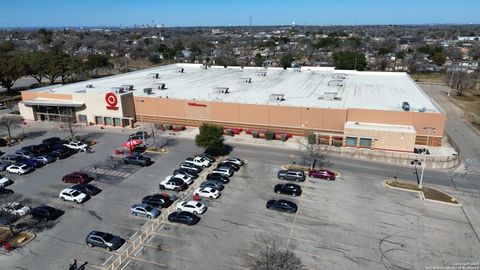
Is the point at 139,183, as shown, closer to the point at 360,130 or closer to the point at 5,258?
the point at 5,258

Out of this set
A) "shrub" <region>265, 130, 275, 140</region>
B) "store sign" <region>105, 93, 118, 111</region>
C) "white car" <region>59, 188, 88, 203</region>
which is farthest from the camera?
"store sign" <region>105, 93, 118, 111</region>

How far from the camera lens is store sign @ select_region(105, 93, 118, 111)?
5834 cm

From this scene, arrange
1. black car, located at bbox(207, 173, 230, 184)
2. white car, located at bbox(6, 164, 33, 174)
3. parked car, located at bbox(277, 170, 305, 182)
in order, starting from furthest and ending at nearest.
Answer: white car, located at bbox(6, 164, 33, 174), parked car, located at bbox(277, 170, 305, 182), black car, located at bbox(207, 173, 230, 184)

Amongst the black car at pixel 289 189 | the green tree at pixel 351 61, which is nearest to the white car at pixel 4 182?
the black car at pixel 289 189

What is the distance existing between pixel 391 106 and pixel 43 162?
4909 centimetres

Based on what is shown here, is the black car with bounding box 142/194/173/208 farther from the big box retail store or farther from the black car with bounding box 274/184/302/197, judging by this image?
the big box retail store

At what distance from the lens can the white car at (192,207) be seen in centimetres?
3319

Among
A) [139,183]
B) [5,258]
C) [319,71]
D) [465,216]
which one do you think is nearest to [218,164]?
[139,183]

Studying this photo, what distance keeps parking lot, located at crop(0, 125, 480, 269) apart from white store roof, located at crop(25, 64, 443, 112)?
1906cm

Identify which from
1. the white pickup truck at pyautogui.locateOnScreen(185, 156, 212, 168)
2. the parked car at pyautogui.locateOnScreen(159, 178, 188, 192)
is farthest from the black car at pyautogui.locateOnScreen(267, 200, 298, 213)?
the white pickup truck at pyautogui.locateOnScreen(185, 156, 212, 168)

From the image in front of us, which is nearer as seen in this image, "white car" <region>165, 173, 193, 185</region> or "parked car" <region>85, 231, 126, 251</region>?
"parked car" <region>85, 231, 126, 251</region>

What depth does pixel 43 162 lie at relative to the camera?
44781 millimetres

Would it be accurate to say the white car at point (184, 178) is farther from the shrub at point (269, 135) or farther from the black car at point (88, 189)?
the shrub at point (269, 135)

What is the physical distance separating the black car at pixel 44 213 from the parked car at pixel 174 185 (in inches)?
410
